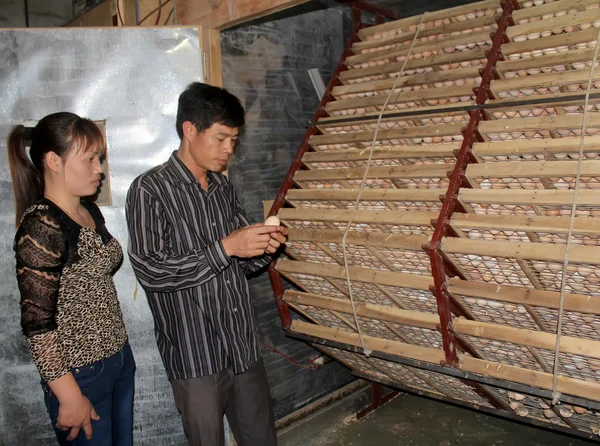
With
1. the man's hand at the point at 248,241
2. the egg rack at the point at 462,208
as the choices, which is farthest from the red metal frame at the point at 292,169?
the man's hand at the point at 248,241

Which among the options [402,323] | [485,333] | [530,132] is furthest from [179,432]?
[530,132]

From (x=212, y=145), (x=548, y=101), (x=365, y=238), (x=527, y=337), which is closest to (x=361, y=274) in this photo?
(x=365, y=238)

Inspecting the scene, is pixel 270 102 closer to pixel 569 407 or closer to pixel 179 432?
pixel 179 432

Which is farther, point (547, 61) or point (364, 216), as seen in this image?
point (364, 216)

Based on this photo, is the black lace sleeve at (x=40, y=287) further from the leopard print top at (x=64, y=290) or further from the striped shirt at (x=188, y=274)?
the striped shirt at (x=188, y=274)

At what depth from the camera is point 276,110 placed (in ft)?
9.56

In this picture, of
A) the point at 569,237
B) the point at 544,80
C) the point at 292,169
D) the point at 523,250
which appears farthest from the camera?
the point at 292,169

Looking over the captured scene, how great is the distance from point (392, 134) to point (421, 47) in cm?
44

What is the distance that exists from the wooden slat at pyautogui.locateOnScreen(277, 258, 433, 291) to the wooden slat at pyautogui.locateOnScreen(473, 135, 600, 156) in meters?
0.51

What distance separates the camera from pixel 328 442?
311cm

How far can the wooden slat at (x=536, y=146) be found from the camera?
5.38 feet

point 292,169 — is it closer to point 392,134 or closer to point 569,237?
point 392,134

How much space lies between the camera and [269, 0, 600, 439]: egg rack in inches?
66.6

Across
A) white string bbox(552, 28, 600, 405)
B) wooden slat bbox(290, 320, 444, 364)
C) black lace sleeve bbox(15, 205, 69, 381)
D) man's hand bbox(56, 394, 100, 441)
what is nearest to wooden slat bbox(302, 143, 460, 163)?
white string bbox(552, 28, 600, 405)
